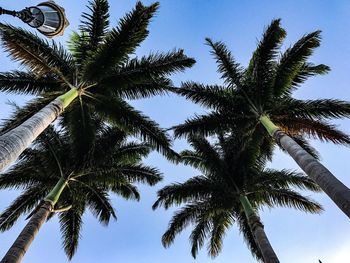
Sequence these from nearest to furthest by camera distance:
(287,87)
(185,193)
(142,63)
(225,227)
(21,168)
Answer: (142,63), (287,87), (21,168), (185,193), (225,227)

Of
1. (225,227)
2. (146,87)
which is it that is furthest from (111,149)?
(225,227)

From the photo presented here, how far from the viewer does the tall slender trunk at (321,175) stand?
953 cm

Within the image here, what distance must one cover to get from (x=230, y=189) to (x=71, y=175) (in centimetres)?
739

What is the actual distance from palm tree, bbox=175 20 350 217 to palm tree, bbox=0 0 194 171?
250 centimetres

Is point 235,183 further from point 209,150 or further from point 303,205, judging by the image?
point 303,205

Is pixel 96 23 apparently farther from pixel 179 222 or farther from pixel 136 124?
pixel 179 222

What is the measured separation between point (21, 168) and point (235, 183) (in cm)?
997

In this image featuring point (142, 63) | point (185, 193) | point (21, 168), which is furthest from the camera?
point (185, 193)

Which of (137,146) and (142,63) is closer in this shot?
(142,63)

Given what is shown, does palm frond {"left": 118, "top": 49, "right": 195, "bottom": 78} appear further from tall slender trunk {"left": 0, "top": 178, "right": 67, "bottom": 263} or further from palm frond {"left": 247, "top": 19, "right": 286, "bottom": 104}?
tall slender trunk {"left": 0, "top": 178, "right": 67, "bottom": 263}

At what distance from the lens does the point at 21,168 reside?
17.2 metres

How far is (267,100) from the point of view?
1588 centimetres

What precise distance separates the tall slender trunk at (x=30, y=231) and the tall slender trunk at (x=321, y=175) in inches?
356

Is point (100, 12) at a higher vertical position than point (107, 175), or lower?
higher
